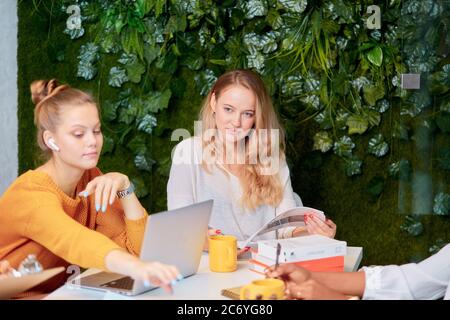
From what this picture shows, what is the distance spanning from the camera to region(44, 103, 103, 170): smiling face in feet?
6.10

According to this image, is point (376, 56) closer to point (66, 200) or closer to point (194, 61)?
point (194, 61)

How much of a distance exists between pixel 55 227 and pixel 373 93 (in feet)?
6.22

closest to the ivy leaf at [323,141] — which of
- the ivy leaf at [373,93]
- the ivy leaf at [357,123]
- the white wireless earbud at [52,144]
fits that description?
the ivy leaf at [357,123]

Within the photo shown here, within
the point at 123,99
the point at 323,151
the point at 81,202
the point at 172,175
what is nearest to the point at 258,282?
the point at 81,202

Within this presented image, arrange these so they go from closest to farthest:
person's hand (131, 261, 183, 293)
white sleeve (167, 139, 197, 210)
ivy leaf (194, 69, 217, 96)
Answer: person's hand (131, 261, 183, 293), white sleeve (167, 139, 197, 210), ivy leaf (194, 69, 217, 96)

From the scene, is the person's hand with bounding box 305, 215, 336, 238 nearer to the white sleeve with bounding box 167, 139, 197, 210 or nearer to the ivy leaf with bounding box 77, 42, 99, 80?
the white sleeve with bounding box 167, 139, 197, 210

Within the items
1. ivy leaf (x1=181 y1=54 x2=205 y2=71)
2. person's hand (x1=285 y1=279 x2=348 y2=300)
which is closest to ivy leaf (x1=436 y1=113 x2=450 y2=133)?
ivy leaf (x1=181 y1=54 x2=205 y2=71)

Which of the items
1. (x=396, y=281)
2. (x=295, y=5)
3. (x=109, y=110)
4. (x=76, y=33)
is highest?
(x=295, y=5)

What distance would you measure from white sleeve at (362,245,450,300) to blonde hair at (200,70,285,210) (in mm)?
801

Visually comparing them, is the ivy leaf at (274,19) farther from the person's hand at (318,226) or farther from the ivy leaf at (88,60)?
the person's hand at (318,226)

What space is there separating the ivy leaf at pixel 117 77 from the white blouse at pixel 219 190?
2.94 feet

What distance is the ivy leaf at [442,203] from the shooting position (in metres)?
3.05

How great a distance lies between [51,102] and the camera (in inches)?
75.9

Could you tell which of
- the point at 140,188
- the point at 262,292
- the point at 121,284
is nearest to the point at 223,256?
the point at 121,284
